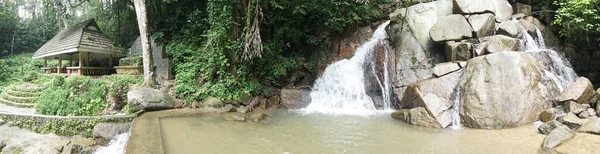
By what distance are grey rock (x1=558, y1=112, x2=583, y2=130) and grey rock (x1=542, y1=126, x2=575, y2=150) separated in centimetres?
77

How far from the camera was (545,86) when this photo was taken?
7078 mm

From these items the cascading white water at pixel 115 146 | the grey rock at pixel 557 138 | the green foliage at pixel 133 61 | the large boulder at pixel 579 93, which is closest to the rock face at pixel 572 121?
the grey rock at pixel 557 138

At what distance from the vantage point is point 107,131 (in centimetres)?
694

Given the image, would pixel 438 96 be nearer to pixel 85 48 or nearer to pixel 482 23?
pixel 482 23

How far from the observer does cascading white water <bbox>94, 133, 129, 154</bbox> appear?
6.16 m

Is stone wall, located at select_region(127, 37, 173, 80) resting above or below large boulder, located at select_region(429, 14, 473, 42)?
below

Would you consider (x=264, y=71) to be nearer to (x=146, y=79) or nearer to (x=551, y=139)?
(x=146, y=79)

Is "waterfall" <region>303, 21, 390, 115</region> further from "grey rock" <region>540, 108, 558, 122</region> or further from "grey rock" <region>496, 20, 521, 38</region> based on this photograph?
"grey rock" <region>540, 108, 558, 122</region>


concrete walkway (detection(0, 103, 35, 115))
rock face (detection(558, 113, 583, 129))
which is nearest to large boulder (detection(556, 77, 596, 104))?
rock face (detection(558, 113, 583, 129))

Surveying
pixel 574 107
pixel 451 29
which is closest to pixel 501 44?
pixel 451 29

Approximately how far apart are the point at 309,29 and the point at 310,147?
23.0ft

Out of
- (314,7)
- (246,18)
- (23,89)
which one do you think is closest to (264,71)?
(246,18)

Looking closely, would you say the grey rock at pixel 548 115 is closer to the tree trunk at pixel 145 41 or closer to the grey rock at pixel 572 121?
the grey rock at pixel 572 121

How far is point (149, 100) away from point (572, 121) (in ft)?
30.1
